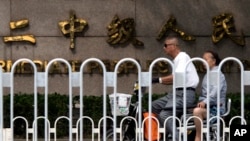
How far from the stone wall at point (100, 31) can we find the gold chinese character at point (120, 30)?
0.31 ft

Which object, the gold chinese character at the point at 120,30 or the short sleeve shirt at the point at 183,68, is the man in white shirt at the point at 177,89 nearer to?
the short sleeve shirt at the point at 183,68

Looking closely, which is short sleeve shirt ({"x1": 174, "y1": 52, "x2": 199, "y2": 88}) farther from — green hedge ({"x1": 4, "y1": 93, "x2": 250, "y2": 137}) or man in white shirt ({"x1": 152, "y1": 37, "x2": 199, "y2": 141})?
green hedge ({"x1": 4, "y1": 93, "x2": 250, "y2": 137})

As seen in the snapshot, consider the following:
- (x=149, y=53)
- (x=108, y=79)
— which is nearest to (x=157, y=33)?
(x=149, y=53)

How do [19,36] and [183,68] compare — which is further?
[19,36]

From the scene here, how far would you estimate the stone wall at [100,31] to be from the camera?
12711 millimetres

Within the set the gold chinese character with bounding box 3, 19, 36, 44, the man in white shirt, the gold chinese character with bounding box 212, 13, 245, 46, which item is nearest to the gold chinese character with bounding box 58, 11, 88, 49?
the gold chinese character with bounding box 3, 19, 36, 44

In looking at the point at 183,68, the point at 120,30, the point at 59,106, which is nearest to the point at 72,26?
the point at 120,30

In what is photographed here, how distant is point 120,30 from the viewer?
12.8 m

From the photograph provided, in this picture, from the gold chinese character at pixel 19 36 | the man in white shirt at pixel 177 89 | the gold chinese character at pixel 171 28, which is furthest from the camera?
the gold chinese character at pixel 171 28

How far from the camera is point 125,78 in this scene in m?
12.7

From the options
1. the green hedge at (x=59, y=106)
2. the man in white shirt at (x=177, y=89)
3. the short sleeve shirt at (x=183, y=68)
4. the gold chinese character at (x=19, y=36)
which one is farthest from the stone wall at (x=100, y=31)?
the short sleeve shirt at (x=183, y=68)

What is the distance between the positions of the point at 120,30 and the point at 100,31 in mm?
383

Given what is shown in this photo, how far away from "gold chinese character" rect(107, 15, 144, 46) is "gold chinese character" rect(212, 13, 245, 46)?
5.15 ft

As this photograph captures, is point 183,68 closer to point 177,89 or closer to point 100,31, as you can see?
point 177,89
